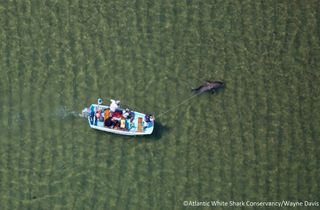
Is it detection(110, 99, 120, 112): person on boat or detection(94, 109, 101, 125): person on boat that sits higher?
detection(110, 99, 120, 112): person on boat

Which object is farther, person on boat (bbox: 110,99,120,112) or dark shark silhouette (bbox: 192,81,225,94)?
dark shark silhouette (bbox: 192,81,225,94)

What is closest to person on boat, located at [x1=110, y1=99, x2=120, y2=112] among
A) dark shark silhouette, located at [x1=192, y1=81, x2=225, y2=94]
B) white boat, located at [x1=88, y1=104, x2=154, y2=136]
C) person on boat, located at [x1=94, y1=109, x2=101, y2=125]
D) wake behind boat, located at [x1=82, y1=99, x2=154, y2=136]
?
wake behind boat, located at [x1=82, y1=99, x2=154, y2=136]

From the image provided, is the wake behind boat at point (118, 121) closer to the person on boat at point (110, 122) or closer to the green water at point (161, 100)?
the person on boat at point (110, 122)

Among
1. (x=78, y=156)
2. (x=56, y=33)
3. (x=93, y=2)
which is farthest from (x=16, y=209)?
(x=93, y=2)

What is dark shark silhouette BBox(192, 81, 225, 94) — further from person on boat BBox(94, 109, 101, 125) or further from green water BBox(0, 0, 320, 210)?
person on boat BBox(94, 109, 101, 125)

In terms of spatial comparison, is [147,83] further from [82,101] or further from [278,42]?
[278,42]

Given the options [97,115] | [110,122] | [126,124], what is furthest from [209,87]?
[97,115]
